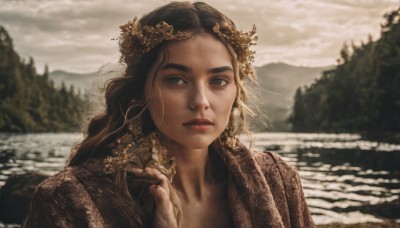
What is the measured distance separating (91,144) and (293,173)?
1437mm

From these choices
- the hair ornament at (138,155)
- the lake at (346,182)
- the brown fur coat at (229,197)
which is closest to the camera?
the brown fur coat at (229,197)

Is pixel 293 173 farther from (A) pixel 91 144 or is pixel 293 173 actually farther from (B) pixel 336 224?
(B) pixel 336 224

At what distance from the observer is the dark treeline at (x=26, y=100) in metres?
110

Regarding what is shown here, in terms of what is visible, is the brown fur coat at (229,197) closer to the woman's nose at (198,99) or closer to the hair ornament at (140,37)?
the woman's nose at (198,99)

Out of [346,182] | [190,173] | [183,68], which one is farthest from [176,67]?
[346,182]

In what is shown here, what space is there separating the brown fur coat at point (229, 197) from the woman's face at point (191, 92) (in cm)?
44

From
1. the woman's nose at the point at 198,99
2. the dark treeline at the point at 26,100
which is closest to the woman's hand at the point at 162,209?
the woman's nose at the point at 198,99

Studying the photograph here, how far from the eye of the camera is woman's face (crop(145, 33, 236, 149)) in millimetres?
3193

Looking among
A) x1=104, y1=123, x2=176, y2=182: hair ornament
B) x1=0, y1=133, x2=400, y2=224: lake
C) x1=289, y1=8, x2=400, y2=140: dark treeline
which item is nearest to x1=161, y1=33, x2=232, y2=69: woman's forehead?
x1=104, y1=123, x2=176, y2=182: hair ornament

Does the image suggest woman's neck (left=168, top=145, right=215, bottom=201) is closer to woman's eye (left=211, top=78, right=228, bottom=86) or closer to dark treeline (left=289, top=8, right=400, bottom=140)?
woman's eye (left=211, top=78, right=228, bottom=86)

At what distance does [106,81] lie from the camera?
3.65m

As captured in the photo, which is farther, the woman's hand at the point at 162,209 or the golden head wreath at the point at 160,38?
the golden head wreath at the point at 160,38

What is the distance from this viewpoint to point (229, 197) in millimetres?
Result: 3490

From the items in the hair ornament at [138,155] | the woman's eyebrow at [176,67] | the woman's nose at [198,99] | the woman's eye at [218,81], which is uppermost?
the woman's eyebrow at [176,67]
